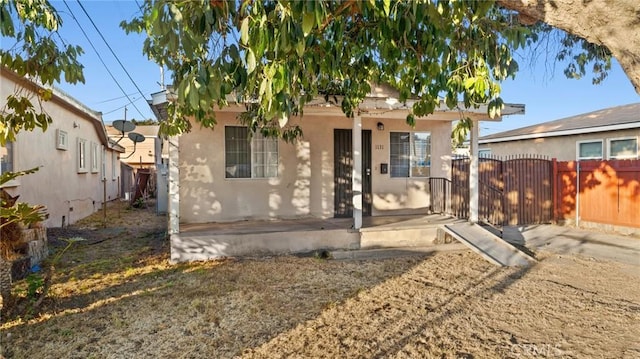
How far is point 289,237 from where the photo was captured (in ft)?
23.1

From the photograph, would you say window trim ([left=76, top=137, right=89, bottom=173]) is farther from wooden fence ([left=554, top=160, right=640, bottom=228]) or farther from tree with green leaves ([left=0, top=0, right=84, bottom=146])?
wooden fence ([left=554, top=160, right=640, bottom=228])

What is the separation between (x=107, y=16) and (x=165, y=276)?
5.96 meters

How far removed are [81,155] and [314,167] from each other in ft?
28.3

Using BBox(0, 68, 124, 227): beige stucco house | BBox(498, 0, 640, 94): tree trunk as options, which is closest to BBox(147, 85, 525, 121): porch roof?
BBox(0, 68, 124, 227): beige stucco house

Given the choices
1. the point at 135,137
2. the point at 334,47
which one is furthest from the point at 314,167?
the point at 135,137

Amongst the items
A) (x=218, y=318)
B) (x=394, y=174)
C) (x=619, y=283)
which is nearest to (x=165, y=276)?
(x=218, y=318)

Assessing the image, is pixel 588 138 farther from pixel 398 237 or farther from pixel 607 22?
pixel 607 22

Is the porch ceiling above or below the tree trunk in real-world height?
above

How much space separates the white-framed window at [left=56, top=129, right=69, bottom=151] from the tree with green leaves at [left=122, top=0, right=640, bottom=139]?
22.3 feet

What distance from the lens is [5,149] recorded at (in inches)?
285

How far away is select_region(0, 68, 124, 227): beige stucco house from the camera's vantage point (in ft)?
24.8

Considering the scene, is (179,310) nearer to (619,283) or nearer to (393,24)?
(393,24)

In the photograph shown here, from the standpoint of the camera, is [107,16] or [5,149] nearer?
[5,149]

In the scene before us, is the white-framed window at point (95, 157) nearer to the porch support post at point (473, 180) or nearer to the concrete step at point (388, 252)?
the concrete step at point (388, 252)
